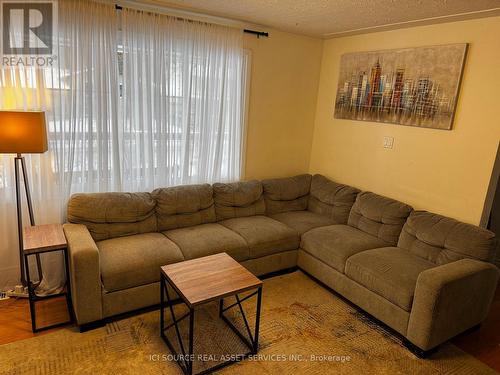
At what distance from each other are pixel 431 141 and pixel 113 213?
286 cm

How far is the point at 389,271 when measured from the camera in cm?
265

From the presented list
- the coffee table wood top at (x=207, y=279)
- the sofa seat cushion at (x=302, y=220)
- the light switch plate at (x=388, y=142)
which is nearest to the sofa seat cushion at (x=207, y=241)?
the coffee table wood top at (x=207, y=279)

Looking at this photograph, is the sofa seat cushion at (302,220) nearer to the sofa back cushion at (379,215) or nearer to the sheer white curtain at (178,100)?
the sofa back cushion at (379,215)

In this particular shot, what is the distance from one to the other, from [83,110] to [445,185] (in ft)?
10.4

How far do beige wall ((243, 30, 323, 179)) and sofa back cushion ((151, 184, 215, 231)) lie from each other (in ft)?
2.31

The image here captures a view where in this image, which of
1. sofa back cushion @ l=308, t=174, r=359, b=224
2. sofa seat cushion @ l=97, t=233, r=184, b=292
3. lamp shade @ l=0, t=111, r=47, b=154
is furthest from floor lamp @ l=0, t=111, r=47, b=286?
sofa back cushion @ l=308, t=174, r=359, b=224

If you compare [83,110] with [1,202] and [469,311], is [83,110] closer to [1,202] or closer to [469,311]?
[1,202]

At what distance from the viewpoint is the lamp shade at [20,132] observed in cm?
232

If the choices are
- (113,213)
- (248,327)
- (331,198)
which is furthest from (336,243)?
(113,213)

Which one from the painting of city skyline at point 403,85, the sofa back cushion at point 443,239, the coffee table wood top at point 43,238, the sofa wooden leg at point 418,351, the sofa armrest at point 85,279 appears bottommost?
the sofa wooden leg at point 418,351

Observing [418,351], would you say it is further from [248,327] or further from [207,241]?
[207,241]

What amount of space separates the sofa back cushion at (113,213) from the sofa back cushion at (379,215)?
2.00m

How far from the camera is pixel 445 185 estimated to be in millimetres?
3074

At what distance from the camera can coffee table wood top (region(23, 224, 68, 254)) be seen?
7.61ft
